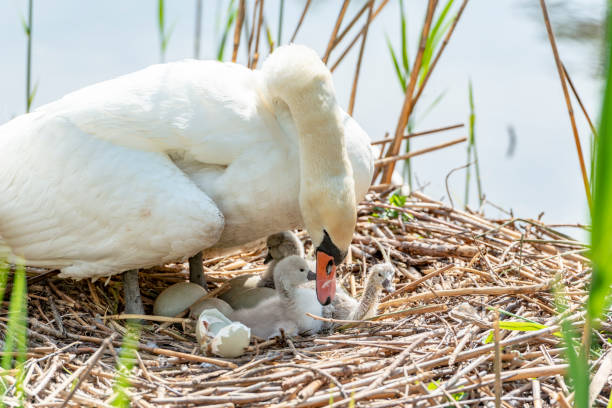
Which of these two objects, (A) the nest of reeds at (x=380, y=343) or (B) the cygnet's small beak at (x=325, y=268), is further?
(B) the cygnet's small beak at (x=325, y=268)

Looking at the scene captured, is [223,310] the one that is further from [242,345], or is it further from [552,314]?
[552,314]

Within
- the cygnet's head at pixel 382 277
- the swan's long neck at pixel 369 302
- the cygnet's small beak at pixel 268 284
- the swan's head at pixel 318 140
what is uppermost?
the swan's head at pixel 318 140

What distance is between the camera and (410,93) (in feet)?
14.8

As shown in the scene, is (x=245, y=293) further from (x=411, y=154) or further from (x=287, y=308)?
(x=411, y=154)

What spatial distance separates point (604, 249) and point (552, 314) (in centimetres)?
215

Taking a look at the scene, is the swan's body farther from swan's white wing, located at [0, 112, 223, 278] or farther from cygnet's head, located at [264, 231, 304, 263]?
cygnet's head, located at [264, 231, 304, 263]

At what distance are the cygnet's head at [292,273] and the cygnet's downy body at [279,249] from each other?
314 millimetres

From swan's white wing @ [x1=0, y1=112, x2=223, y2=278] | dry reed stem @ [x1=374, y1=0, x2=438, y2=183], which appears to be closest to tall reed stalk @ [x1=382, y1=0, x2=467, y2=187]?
dry reed stem @ [x1=374, y1=0, x2=438, y2=183]

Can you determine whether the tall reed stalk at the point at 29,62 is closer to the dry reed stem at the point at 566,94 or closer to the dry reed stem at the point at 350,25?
the dry reed stem at the point at 350,25

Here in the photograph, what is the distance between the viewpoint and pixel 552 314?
122 inches

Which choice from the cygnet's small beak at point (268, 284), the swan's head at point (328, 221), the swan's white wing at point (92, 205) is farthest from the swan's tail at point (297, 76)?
the cygnet's small beak at point (268, 284)

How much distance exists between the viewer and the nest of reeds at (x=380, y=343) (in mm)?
2383

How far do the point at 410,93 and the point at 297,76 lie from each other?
5.19ft

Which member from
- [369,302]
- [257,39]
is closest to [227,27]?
[257,39]
